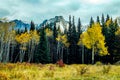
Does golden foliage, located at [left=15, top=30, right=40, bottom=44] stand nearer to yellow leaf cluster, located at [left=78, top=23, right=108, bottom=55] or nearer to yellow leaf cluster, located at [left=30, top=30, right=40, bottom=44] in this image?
yellow leaf cluster, located at [left=30, top=30, right=40, bottom=44]

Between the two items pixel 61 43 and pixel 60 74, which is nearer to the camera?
pixel 60 74

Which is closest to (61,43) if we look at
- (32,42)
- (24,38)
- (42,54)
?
(32,42)

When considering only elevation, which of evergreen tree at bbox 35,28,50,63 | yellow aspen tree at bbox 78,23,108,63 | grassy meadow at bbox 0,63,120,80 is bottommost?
grassy meadow at bbox 0,63,120,80

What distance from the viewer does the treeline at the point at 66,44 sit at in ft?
217

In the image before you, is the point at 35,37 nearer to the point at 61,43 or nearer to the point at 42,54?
the point at 42,54

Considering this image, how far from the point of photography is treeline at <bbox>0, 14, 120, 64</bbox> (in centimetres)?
6608

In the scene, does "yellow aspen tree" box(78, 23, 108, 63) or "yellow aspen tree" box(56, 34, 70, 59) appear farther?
"yellow aspen tree" box(56, 34, 70, 59)

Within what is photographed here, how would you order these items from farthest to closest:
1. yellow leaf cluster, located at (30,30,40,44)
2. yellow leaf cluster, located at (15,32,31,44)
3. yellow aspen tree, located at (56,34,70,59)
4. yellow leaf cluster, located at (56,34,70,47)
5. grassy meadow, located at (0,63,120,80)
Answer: yellow aspen tree, located at (56,34,70,59) → yellow leaf cluster, located at (56,34,70,47) → yellow leaf cluster, located at (30,30,40,44) → yellow leaf cluster, located at (15,32,31,44) → grassy meadow, located at (0,63,120,80)

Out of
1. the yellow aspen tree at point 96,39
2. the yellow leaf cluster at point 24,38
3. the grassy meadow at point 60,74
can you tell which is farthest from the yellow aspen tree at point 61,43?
the grassy meadow at point 60,74

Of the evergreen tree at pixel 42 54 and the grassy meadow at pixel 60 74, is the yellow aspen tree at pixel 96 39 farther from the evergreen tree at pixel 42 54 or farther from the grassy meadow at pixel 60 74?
the grassy meadow at pixel 60 74

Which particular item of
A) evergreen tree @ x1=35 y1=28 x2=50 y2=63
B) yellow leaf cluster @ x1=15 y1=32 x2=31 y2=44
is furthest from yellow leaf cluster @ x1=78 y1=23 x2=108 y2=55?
yellow leaf cluster @ x1=15 y1=32 x2=31 y2=44

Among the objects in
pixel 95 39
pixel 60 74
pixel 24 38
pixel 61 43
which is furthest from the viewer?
pixel 61 43

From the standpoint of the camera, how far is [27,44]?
3548 inches

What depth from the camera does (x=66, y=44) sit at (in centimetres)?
8469
